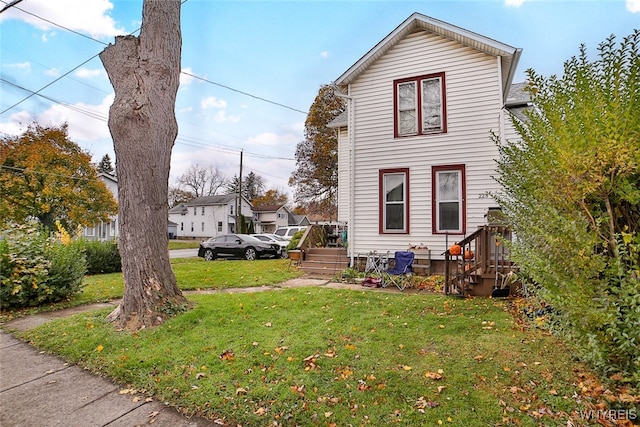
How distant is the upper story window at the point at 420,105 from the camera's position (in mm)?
9742

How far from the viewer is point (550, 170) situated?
2898 mm

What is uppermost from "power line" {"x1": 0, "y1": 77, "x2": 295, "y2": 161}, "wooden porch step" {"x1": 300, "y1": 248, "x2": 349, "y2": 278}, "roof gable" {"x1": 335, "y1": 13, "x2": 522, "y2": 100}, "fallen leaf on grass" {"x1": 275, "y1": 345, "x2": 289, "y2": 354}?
"power line" {"x1": 0, "y1": 77, "x2": 295, "y2": 161}

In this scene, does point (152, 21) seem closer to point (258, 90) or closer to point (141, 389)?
point (141, 389)

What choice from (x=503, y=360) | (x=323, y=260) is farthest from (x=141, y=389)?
(x=323, y=260)

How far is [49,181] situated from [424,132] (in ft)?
75.8

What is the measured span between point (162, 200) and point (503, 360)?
5361 millimetres

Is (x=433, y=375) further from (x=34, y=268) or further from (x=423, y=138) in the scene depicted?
(x=34, y=268)

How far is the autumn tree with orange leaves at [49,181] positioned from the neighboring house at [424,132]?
20251mm

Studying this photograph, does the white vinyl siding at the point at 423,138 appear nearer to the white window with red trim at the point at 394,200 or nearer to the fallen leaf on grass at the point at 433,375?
the white window with red trim at the point at 394,200

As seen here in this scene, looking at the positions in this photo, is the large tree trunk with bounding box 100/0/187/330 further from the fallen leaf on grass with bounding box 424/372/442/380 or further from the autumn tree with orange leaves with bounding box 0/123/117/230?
the autumn tree with orange leaves with bounding box 0/123/117/230

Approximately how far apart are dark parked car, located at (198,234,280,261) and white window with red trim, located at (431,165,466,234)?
10.3 meters

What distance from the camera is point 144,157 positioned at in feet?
17.6

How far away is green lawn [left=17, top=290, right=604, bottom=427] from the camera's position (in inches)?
112

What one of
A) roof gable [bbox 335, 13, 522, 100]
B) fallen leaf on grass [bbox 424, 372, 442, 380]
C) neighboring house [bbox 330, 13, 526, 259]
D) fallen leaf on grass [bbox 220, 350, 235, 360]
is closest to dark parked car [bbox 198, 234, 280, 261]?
neighboring house [bbox 330, 13, 526, 259]
